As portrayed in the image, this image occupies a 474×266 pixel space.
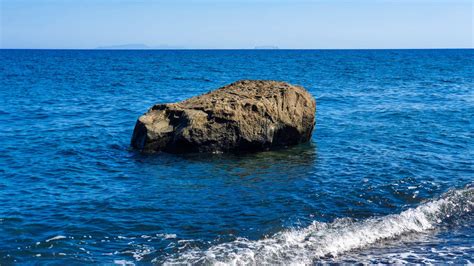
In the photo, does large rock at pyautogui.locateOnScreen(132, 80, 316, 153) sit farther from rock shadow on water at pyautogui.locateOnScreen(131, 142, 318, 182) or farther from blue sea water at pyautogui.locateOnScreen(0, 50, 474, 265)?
blue sea water at pyautogui.locateOnScreen(0, 50, 474, 265)

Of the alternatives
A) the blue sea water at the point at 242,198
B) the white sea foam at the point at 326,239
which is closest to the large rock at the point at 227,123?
the blue sea water at the point at 242,198

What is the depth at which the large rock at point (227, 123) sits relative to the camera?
17781 mm

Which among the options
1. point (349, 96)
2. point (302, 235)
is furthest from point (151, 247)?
point (349, 96)

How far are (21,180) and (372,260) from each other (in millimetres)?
10150

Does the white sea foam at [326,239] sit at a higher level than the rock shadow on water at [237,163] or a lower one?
lower

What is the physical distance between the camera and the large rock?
1778cm

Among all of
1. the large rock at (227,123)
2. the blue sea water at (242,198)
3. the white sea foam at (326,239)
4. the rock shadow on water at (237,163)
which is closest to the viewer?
the white sea foam at (326,239)

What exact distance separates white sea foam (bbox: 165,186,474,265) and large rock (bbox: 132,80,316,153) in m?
6.41

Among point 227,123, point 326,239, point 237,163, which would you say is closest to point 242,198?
point 326,239

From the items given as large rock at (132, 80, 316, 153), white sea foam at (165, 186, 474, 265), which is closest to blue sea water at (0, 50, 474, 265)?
white sea foam at (165, 186, 474, 265)

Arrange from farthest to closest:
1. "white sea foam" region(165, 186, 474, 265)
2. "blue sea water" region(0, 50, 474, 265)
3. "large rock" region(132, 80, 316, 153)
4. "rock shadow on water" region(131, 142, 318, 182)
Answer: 1. "large rock" region(132, 80, 316, 153)
2. "rock shadow on water" region(131, 142, 318, 182)
3. "blue sea water" region(0, 50, 474, 265)
4. "white sea foam" region(165, 186, 474, 265)

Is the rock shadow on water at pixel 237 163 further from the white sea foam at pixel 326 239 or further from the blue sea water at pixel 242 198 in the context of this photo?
the white sea foam at pixel 326 239

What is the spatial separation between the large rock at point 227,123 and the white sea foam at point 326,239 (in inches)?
252

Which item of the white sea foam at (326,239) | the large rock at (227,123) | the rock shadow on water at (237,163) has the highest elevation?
the large rock at (227,123)
